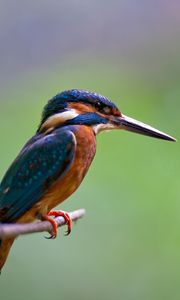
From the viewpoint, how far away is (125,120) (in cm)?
230

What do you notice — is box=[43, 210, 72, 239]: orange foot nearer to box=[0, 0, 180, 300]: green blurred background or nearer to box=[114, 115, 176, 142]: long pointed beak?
box=[114, 115, 176, 142]: long pointed beak

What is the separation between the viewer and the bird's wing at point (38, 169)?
217 cm

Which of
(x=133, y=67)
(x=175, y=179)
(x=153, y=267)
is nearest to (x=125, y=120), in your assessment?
(x=175, y=179)

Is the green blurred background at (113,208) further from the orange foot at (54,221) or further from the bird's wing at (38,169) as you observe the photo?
the bird's wing at (38,169)

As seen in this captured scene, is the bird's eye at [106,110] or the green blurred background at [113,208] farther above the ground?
the bird's eye at [106,110]

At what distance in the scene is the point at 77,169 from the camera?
222 centimetres

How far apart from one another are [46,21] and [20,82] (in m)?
0.45

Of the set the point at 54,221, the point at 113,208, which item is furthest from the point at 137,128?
the point at 113,208

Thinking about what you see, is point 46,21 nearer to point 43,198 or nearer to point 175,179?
point 175,179

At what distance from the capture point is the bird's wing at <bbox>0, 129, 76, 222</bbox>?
2.17m

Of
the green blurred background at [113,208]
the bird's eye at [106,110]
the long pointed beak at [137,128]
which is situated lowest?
the green blurred background at [113,208]

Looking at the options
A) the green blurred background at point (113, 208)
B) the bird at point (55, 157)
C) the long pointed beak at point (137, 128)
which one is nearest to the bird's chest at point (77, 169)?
the bird at point (55, 157)

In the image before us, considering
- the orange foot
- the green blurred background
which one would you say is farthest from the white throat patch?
the green blurred background

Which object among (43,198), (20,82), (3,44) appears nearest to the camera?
(43,198)
